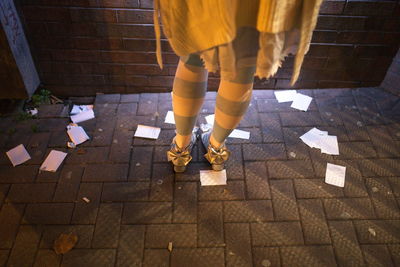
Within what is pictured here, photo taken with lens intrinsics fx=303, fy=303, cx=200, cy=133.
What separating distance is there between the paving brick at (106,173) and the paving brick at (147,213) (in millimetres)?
205

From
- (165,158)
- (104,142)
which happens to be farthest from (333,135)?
(104,142)

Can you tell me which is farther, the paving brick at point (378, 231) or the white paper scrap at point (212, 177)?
the white paper scrap at point (212, 177)

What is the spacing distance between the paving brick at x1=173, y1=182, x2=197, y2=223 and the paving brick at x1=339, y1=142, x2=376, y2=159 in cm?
98

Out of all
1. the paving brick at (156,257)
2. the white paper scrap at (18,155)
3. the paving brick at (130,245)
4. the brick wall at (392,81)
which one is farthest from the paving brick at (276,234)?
the brick wall at (392,81)

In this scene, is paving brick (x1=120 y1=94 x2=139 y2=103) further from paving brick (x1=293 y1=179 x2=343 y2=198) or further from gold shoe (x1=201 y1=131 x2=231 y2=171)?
paving brick (x1=293 y1=179 x2=343 y2=198)

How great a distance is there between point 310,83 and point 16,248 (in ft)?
7.30

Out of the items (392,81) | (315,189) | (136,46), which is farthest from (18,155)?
(392,81)

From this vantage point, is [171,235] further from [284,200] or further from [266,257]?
[284,200]

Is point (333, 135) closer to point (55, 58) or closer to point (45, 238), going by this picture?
point (45, 238)

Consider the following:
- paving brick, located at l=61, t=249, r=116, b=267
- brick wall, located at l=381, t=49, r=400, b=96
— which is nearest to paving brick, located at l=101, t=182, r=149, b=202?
paving brick, located at l=61, t=249, r=116, b=267

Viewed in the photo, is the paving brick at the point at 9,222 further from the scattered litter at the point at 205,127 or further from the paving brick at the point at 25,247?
the scattered litter at the point at 205,127

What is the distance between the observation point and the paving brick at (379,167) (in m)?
1.82

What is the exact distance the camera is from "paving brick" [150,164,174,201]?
5.45 feet

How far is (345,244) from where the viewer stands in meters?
1.49
